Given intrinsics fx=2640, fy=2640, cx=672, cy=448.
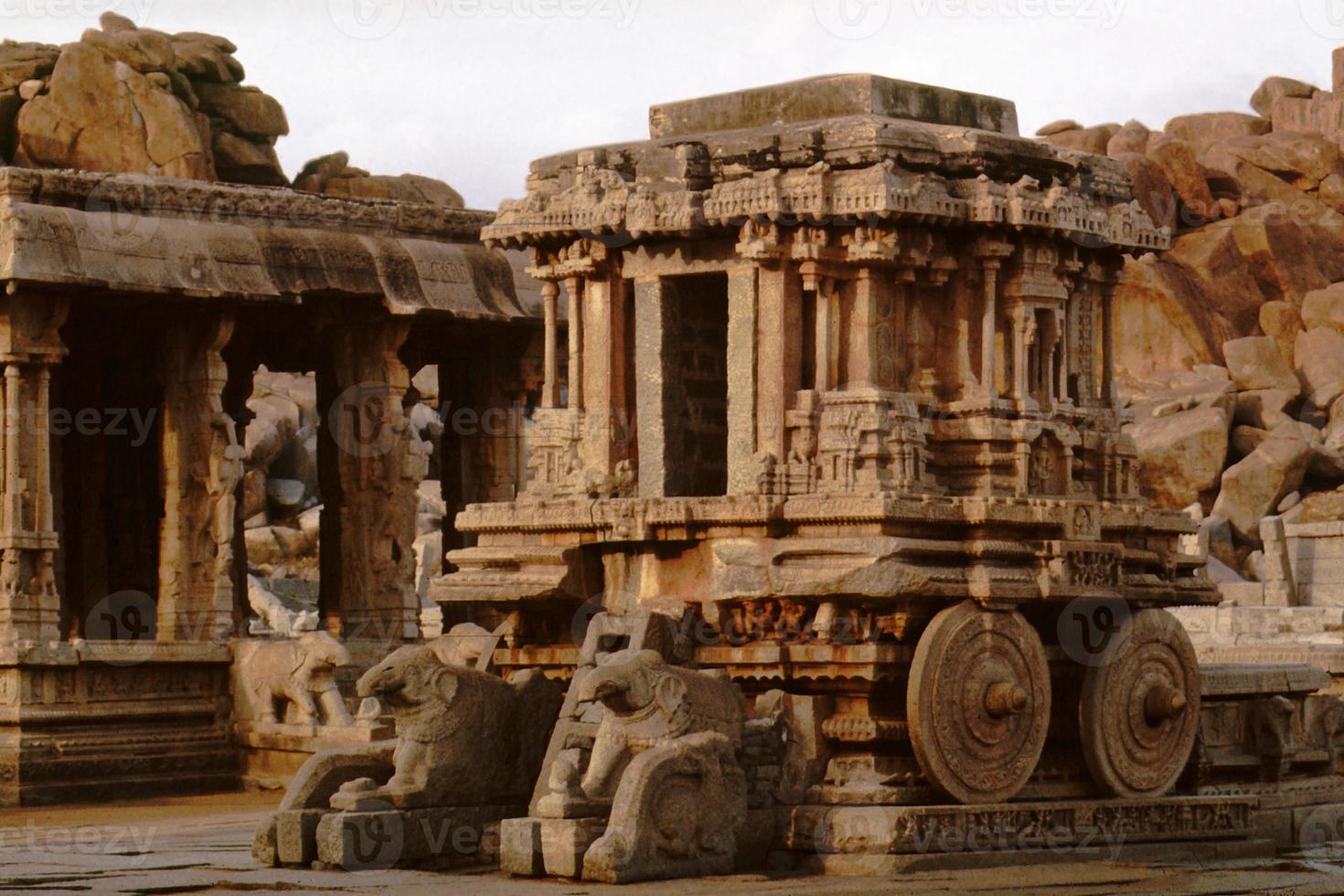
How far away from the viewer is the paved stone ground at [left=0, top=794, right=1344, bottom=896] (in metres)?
16.2

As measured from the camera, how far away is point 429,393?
55.6 meters

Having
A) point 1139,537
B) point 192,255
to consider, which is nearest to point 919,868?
point 1139,537

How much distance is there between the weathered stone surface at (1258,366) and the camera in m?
57.9

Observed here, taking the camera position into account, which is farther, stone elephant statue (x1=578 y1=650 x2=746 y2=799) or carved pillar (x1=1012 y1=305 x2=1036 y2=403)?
carved pillar (x1=1012 y1=305 x2=1036 y2=403)

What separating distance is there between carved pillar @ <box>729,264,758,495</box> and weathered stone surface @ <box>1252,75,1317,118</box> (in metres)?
51.4

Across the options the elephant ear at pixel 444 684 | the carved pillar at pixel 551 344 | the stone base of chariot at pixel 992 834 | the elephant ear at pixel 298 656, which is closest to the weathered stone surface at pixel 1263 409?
the elephant ear at pixel 298 656

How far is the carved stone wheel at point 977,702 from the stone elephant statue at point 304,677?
939 centimetres

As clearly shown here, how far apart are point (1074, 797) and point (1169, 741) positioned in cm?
98

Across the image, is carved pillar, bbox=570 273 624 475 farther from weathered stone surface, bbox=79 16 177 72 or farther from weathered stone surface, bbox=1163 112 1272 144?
weathered stone surface, bbox=1163 112 1272 144

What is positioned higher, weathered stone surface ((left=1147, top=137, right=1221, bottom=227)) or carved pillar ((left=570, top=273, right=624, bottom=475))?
weathered stone surface ((left=1147, top=137, right=1221, bottom=227))

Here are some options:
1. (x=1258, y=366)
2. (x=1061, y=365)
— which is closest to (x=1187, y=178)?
(x=1258, y=366)

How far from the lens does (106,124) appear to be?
46.5m

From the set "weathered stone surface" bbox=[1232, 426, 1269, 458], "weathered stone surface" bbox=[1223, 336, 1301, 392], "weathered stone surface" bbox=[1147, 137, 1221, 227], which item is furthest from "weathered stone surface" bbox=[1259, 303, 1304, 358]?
"weathered stone surface" bbox=[1232, 426, 1269, 458]

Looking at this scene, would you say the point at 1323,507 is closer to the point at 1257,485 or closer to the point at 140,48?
the point at 1257,485
